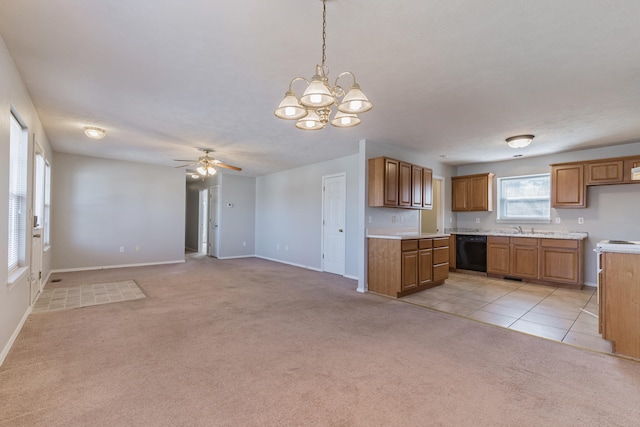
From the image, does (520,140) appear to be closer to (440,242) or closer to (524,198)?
(440,242)

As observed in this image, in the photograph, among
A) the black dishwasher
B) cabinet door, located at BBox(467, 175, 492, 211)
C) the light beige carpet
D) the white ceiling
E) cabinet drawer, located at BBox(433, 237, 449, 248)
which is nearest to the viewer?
the light beige carpet

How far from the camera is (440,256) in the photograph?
16.8 feet

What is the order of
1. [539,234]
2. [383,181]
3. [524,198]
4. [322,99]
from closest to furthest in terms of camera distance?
1. [322,99]
2. [383,181]
3. [539,234]
4. [524,198]

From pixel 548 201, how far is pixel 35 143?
8.21 metres

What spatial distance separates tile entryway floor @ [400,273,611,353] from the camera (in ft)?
10.0

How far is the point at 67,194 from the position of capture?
6.11 metres

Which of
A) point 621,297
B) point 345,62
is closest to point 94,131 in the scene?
point 345,62

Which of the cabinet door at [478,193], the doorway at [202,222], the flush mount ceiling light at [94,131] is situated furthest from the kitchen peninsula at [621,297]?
the doorway at [202,222]

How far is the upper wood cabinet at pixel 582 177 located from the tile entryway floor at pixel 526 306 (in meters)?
1.54

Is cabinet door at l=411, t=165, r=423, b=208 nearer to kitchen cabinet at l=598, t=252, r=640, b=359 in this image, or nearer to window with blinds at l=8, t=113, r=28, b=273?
kitchen cabinet at l=598, t=252, r=640, b=359

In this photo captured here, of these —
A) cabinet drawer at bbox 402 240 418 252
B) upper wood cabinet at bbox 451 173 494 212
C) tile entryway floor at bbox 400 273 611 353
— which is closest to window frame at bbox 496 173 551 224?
upper wood cabinet at bbox 451 173 494 212

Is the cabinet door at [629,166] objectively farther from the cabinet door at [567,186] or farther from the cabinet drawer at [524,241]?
the cabinet drawer at [524,241]

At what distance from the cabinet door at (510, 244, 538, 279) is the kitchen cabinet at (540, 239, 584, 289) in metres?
0.10

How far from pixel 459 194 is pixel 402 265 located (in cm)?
336
